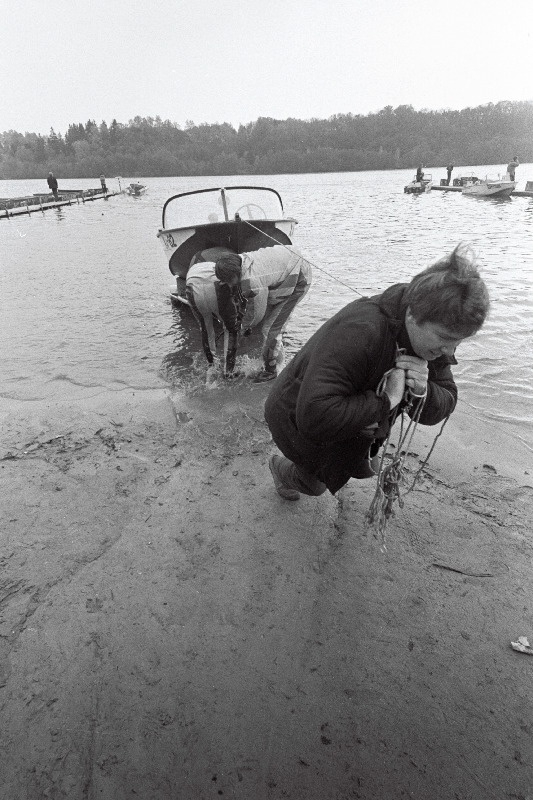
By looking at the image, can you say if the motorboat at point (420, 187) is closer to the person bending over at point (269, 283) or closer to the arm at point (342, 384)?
the person bending over at point (269, 283)

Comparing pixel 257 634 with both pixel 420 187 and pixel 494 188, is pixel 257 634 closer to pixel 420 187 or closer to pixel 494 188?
pixel 494 188

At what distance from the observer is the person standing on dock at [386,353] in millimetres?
1653

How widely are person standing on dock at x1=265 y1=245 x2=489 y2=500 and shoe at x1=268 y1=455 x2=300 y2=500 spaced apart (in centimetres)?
79

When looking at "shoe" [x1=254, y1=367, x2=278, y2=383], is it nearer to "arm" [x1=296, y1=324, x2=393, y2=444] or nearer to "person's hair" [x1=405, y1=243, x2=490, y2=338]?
"arm" [x1=296, y1=324, x2=393, y2=444]

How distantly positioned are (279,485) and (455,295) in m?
1.88

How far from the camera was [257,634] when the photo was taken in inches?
86.7

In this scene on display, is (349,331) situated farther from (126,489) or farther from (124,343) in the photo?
(124,343)

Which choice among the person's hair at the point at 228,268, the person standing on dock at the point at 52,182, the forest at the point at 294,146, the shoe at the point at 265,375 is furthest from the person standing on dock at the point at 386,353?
the forest at the point at 294,146

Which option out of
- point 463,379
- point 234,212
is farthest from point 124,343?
point 463,379

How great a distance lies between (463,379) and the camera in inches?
200

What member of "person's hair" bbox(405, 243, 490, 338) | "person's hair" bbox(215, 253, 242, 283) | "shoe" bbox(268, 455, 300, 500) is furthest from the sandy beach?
"person's hair" bbox(215, 253, 242, 283)

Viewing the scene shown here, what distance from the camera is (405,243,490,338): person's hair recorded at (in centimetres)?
163

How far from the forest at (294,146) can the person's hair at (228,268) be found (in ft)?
317

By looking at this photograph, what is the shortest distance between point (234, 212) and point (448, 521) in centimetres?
653
